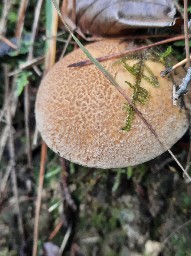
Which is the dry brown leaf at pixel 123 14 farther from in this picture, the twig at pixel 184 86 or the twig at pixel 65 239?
the twig at pixel 65 239

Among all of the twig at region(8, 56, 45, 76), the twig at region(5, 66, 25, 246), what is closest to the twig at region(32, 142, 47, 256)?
the twig at region(5, 66, 25, 246)

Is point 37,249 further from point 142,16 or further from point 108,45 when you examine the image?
point 142,16

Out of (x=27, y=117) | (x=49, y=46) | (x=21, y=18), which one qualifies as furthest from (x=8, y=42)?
(x=27, y=117)

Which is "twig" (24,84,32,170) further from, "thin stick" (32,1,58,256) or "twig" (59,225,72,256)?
"twig" (59,225,72,256)

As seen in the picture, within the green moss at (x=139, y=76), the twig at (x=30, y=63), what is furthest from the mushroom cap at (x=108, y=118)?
the twig at (x=30, y=63)

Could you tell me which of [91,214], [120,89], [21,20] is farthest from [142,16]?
[91,214]

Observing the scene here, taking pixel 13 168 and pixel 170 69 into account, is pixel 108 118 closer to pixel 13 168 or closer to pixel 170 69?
pixel 170 69

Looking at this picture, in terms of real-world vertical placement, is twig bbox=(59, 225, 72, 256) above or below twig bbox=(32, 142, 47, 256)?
below
